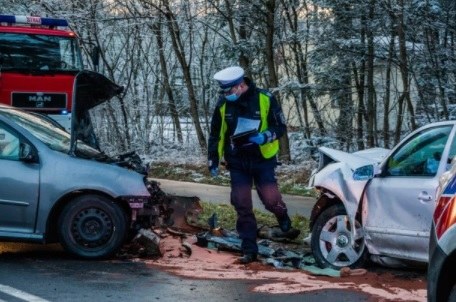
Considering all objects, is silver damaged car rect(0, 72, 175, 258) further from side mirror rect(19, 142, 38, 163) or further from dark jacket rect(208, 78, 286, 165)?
dark jacket rect(208, 78, 286, 165)

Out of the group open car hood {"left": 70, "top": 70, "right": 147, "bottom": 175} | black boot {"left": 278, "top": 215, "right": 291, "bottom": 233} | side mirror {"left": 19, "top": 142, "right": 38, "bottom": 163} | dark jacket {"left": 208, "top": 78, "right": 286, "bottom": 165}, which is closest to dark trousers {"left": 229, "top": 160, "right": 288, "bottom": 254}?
dark jacket {"left": 208, "top": 78, "right": 286, "bottom": 165}

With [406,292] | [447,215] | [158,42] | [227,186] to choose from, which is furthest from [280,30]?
[447,215]

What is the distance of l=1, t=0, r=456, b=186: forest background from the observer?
58.6ft

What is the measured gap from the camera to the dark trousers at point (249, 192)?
8.32 metres

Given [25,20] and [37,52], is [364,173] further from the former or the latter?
[25,20]

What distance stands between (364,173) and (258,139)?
1106 millimetres

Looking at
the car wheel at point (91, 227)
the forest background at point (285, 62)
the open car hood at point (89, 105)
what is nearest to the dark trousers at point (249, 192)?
the open car hood at point (89, 105)

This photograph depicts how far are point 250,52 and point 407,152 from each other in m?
16.3

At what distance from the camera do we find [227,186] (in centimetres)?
1834

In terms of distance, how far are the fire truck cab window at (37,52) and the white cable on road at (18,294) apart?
32.5ft

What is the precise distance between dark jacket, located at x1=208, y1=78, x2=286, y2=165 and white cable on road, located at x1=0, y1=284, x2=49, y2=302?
2473 millimetres

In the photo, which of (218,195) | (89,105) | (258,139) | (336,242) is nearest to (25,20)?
(218,195)

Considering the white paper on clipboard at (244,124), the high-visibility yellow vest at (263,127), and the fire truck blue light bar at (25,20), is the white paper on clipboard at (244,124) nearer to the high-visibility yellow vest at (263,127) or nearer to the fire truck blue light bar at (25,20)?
the high-visibility yellow vest at (263,127)

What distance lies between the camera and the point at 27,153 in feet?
27.3
